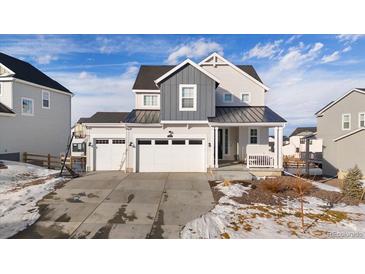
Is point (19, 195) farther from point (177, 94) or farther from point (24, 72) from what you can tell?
point (24, 72)

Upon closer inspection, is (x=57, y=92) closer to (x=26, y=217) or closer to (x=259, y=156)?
(x=26, y=217)

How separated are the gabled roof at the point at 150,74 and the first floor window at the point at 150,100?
550 millimetres

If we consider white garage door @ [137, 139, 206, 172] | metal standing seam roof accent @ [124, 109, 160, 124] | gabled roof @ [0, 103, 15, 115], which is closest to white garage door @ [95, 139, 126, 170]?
white garage door @ [137, 139, 206, 172]

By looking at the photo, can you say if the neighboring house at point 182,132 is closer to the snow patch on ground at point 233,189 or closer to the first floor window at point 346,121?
the snow patch on ground at point 233,189

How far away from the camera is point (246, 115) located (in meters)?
11.8

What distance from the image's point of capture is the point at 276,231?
5285 millimetres

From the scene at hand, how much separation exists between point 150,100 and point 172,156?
4453 millimetres

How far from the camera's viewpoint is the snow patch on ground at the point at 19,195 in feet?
→ 18.6

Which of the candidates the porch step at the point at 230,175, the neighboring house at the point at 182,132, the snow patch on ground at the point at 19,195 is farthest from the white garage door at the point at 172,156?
the snow patch on ground at the point at 19,195

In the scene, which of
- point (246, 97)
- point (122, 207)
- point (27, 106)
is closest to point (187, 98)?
point (246, 97)

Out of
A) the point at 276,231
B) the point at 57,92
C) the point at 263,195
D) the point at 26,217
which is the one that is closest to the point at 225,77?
the point at 263,195
